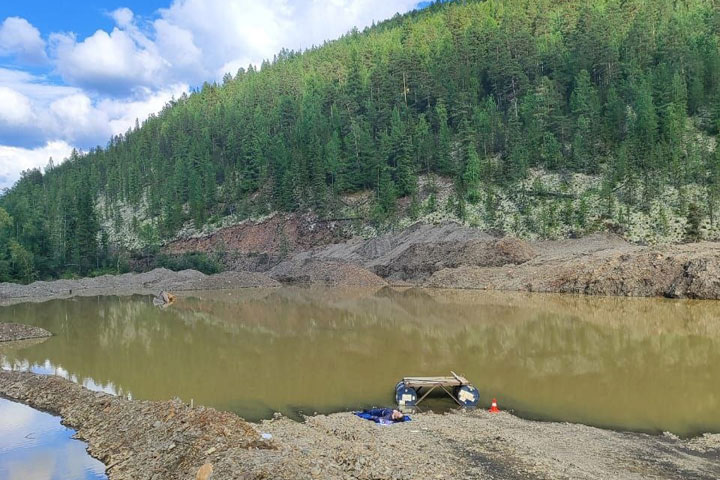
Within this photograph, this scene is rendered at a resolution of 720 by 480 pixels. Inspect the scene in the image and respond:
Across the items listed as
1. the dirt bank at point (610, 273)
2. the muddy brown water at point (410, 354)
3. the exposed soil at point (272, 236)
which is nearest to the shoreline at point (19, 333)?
the muddy brown water at point (410, 354)

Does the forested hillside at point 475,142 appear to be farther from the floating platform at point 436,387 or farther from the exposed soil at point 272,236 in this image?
the floating platform at point 436,387

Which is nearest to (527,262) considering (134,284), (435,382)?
(435,382)

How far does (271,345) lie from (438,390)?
524 inches

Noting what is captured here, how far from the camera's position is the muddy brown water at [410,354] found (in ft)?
64.3

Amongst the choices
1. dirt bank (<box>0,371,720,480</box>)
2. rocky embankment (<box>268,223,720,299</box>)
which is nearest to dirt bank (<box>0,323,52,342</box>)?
dirt bank (<box>0,371,720,480</box>)

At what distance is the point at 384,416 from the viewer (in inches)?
685

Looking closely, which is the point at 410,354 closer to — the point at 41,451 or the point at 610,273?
the point at 41,451

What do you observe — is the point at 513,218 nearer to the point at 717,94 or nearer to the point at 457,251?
the point at 457,251

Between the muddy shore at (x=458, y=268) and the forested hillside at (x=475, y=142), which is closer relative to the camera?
the muddy shore at (x=458, y=268)

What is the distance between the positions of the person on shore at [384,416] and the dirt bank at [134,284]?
51507 mm

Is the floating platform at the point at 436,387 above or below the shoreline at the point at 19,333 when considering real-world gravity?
below

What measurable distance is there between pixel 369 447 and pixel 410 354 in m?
14.3

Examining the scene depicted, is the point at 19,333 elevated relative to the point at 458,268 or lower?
elevated

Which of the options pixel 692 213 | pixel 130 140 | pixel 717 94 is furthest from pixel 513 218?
pixel 130 140
